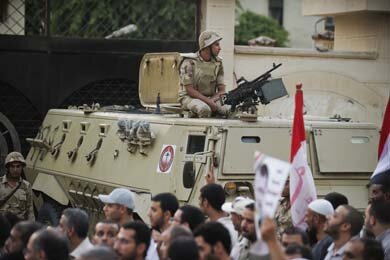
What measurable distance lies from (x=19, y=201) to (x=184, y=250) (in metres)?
7.36

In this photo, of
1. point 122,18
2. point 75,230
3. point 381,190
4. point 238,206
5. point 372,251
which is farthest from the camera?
point 122,18

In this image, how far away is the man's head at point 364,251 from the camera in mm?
8922

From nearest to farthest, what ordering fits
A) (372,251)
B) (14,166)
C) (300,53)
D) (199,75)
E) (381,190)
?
(372,251)
(381,190)
(199,75)
(14,166)
(300,53)

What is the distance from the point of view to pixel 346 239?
1012cm

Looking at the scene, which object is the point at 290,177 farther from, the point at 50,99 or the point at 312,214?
the point at 50,99

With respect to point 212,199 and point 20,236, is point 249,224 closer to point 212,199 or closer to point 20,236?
point 212,199

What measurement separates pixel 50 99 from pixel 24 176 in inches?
Result: 63.7

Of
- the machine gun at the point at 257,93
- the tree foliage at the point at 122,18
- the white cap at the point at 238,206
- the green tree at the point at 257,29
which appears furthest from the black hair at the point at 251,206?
the green tree at the point at 257,29

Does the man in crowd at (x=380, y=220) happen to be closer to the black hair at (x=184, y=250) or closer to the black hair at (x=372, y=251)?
the black hair at (x=372, y=251)

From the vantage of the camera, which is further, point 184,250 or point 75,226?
point 75,226

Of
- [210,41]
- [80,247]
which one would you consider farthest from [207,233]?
[210,41]

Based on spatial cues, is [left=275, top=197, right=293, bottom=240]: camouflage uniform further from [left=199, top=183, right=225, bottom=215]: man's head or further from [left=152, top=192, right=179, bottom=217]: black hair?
[left=152, top=192, right=179, bottom=217]: black hair

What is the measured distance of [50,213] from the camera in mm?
15992

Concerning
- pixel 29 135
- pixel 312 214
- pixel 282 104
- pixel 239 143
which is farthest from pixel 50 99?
pixel 312 214
